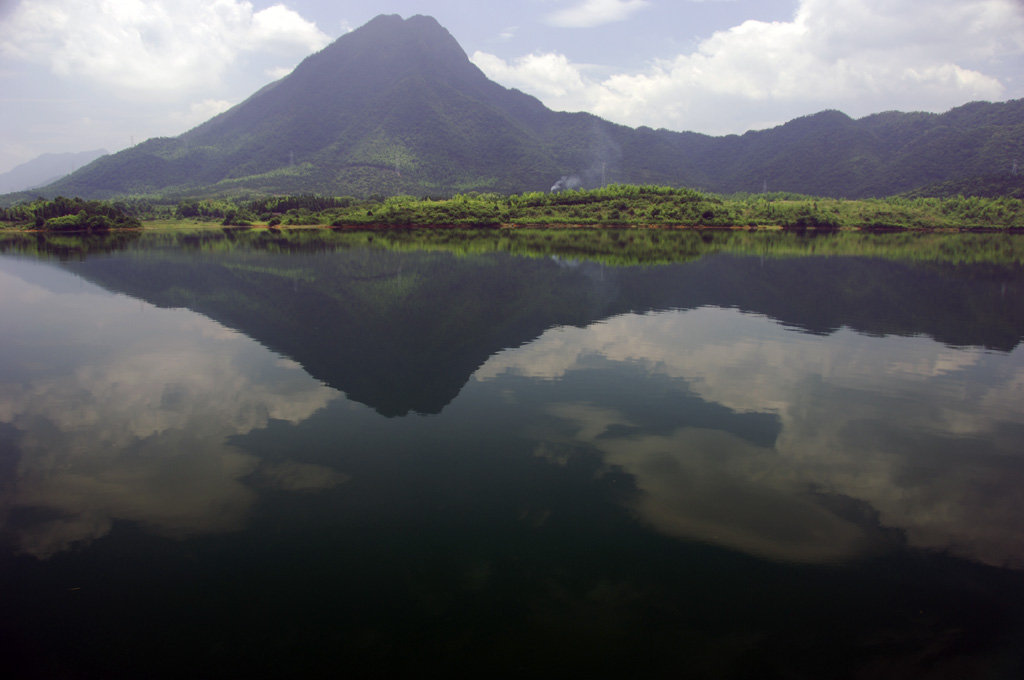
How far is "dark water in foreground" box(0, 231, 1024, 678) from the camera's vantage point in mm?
5352

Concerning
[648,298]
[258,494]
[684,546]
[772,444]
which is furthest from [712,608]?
[648,298]

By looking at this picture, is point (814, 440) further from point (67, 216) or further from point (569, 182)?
point (569, 182)

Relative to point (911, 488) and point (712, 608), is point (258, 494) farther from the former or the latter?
point (911, 488)

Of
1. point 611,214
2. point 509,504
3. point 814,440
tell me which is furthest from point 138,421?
point 611,214

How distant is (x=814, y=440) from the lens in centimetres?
973

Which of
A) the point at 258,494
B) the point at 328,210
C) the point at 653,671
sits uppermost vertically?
the point at 328,210

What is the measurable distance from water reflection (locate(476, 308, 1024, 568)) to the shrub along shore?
7150cm

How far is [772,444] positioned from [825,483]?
133 cm

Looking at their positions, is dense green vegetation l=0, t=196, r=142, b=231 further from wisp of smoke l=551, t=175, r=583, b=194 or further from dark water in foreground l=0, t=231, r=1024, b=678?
wisp of smoke l=551, t=175, r=583, b=194

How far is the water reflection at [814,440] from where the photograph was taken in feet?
23.7

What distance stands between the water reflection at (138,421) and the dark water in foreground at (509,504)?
0.06m

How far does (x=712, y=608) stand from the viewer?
5.74 metres

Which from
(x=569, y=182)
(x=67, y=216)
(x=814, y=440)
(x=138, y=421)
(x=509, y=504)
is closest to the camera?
(x=509, y=504)

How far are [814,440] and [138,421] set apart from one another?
12.7 m
